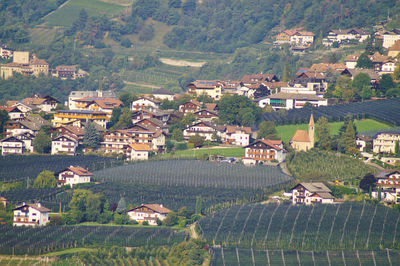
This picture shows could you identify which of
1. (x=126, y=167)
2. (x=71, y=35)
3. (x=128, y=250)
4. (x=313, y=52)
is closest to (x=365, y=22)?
(x=313, y=52)

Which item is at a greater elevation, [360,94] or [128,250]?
[360,94]

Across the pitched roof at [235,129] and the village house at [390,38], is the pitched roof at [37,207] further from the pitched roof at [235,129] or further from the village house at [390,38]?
the village house at [390,38]

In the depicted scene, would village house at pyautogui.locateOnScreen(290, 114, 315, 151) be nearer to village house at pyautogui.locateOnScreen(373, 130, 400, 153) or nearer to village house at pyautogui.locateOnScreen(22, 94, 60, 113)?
village house at pyautogui.locateOnScreen(373, 130, 400, 153)

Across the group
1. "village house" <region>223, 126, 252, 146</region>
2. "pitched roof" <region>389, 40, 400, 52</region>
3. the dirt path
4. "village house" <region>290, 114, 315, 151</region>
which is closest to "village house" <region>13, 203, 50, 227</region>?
"village house" <region>223, 126, 252, 146</region>

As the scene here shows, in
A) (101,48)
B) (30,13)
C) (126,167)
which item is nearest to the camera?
(126,167)

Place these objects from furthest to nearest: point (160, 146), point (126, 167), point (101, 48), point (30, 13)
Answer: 1. point (30, 13)
2. point (101, 48)
3. point (160, 146)
4. point (126, 167)

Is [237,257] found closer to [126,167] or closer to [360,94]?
[126,167]

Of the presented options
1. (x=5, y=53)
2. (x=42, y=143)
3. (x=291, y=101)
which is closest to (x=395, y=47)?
(x=291, y=101)

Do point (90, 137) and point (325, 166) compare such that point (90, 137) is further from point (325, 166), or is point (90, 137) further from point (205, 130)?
point (325, 166)
